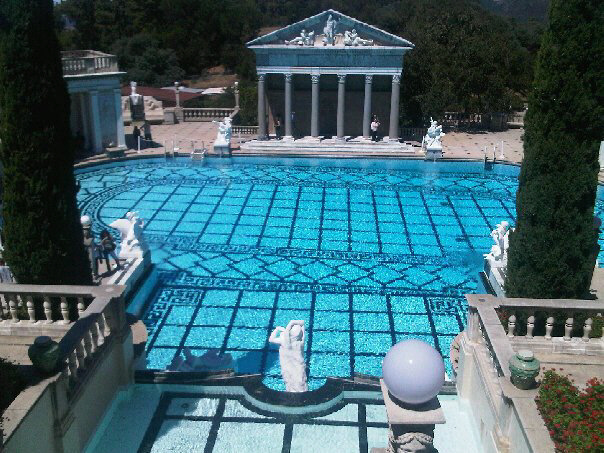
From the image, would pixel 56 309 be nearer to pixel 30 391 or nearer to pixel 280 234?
pixel 30 391

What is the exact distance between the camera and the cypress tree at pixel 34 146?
9.97 meters

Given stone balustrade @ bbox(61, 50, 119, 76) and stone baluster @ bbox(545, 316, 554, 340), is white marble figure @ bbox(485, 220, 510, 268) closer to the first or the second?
stone baluster @ bbox(545, 316, 554, 340)

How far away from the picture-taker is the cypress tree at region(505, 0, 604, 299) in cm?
958

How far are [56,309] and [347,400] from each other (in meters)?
4.88

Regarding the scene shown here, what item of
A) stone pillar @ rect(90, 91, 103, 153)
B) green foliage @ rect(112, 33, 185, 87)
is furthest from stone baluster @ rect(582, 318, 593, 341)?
green foliage @ rect(112, 33, 185, 87)

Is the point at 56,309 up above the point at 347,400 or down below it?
above

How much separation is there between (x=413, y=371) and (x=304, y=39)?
94.9ft

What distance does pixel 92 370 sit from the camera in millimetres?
8289

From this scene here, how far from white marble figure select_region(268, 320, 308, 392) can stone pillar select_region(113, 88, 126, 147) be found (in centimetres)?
2359

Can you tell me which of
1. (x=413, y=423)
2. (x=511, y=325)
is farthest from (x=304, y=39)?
(x=413, y=423)

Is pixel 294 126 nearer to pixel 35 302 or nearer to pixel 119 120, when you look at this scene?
pixel 119 120

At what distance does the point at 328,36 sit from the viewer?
32.0m

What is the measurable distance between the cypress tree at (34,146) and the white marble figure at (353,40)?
23.2 meters

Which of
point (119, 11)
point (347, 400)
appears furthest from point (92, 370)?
point (119, 11)
